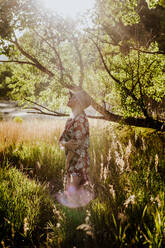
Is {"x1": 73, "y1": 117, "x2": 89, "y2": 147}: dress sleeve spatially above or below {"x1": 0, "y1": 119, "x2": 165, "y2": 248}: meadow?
above

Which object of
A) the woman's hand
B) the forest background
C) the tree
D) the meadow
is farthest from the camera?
the tree

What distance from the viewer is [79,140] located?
3033 millimetres

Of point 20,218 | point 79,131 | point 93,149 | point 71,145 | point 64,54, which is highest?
point 64,54

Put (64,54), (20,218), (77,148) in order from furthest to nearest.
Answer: (64,54), (77,148), (20,218)

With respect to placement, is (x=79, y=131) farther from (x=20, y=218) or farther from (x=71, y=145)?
(x=20, y=218)

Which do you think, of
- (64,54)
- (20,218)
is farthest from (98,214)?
(64,54)

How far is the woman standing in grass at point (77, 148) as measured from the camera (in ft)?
9.95

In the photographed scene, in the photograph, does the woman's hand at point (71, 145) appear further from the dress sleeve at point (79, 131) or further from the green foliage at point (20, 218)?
the green foliage at point (20, 218)

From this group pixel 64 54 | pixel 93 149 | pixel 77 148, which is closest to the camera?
pixel 77 148

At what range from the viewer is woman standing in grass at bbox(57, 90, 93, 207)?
119 inches

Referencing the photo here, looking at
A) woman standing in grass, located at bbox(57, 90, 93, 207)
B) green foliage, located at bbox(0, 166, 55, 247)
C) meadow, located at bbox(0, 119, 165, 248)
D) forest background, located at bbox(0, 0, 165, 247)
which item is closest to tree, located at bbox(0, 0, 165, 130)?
forest background, located at bbox(0, 0, 165, 247)

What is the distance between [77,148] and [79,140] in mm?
159

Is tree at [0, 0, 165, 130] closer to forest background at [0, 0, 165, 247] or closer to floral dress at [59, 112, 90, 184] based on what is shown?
forest background at [0, 0, 165, 247]

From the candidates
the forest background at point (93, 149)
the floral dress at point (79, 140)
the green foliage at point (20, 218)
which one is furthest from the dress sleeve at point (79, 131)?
the green foliage at point (20, 218)
